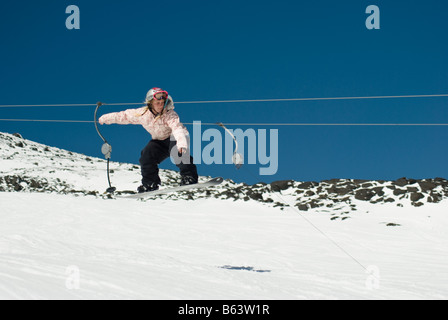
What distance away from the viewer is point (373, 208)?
19016 mm

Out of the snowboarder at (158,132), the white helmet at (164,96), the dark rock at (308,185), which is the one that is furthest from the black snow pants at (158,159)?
the dark rock at (308,185)

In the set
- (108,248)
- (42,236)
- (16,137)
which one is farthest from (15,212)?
(16,137)

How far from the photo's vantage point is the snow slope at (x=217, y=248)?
601 cm

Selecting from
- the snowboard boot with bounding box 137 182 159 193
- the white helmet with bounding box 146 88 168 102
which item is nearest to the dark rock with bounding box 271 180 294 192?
the snowboard boot with bounding box 137 182 159 193

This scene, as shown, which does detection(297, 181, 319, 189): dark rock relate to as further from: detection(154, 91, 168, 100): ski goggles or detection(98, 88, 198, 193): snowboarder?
detection(154, 91, 168, 100): ski goggles

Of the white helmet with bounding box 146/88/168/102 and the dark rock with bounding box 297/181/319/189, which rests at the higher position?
the white helmet with bounding box 146/88/168/102

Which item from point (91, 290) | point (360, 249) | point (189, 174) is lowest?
point (360, 249)

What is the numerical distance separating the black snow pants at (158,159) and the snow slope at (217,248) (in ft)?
4.85

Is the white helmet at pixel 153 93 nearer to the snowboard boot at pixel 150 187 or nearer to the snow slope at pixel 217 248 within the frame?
the snowboard boot at pixel 150 187

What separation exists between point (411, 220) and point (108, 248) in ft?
33.7

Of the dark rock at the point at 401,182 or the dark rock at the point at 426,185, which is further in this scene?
the dark rock at the point at 401,182

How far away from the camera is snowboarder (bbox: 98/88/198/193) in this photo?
307 inches

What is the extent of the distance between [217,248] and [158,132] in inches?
241

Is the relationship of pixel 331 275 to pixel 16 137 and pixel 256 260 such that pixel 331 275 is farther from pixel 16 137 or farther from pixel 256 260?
pixel 16 137
